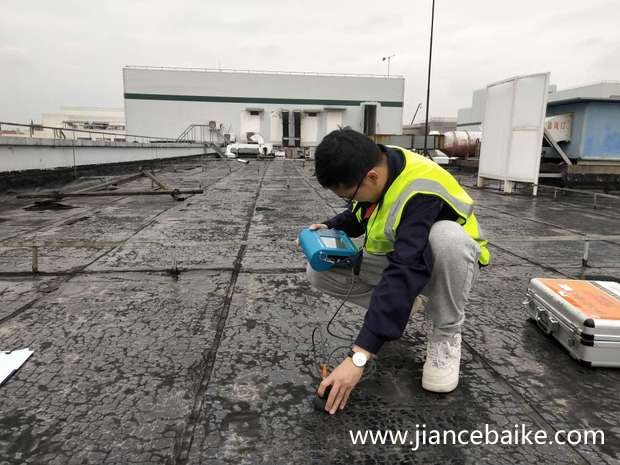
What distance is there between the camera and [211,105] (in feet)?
151

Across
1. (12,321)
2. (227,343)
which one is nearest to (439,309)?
(227,343)

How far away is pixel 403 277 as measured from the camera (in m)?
1.45

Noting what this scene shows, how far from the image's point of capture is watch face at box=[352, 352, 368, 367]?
4.66 ft

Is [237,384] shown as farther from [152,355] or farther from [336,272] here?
[336,272]

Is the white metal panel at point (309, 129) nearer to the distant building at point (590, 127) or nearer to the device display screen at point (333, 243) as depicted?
the distant building at point (590, 127)

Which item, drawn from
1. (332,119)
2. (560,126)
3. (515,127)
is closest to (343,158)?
(515,127)

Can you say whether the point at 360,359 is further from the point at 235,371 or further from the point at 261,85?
the point at 261,85

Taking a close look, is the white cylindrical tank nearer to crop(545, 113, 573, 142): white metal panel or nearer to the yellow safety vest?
crop(545, 113, 573, 142): white metal panel

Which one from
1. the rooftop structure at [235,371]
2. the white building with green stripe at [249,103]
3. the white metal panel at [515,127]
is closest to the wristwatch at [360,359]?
the rooftop structure at [235,371]

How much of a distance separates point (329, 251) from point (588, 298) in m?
1.39

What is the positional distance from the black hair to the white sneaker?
0.75m

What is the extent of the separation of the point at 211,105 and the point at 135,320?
4676 cm

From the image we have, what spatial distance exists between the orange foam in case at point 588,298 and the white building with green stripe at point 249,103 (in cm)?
4332

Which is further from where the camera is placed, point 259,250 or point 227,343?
point 259,250
